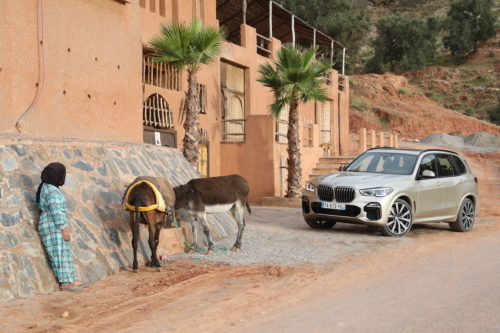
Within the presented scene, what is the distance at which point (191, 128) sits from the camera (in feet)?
56.3

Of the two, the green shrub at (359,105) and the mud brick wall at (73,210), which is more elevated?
the green shrub at (359,105)

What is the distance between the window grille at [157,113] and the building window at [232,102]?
12.1 ft

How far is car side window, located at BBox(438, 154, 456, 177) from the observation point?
13.9 metres

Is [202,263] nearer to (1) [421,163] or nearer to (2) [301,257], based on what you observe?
(2) [301,257]

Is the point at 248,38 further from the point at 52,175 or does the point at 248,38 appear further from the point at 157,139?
the point at 52,175

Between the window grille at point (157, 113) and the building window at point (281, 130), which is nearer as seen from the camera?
the window grille at point (157, 113)

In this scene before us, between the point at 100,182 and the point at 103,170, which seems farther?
the point at 103,170

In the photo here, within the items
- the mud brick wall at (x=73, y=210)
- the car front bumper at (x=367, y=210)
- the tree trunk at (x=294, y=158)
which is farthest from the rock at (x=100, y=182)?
the tree trunk at (x=294, y=158)

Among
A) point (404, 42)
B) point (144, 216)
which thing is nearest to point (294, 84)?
point (144, 216)

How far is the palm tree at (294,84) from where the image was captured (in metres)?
19.9

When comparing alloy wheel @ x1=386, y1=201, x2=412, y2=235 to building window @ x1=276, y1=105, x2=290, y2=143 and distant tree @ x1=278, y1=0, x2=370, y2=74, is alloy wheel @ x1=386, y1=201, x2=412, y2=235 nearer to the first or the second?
building window @ x1=276, y1=105, x2=290, y2=143

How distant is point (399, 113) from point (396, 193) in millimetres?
46238

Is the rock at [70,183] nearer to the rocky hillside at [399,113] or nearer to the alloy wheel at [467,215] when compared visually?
the alloy wheel at [467,215]

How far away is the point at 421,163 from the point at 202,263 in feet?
20.7
